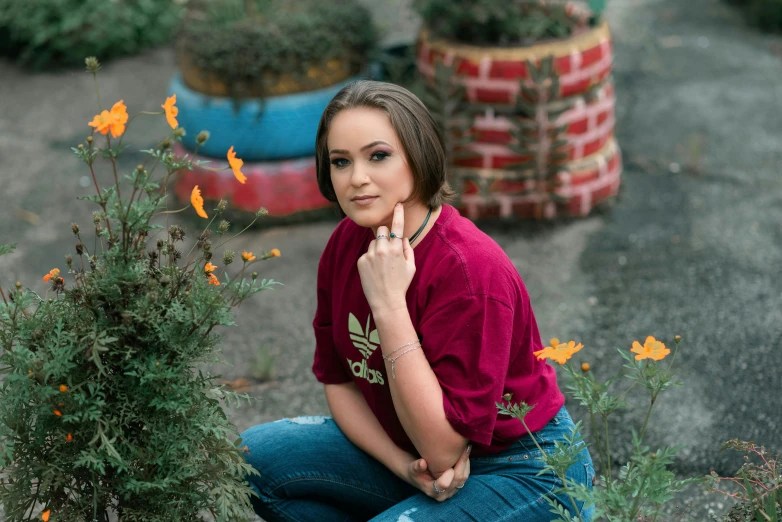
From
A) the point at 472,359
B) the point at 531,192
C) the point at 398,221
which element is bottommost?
the point at 531,192

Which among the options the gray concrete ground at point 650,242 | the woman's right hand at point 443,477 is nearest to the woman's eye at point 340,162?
the woman's right hand at point 443,477

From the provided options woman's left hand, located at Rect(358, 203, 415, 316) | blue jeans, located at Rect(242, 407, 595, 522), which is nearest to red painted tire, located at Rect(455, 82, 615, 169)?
blue jeans, located at Rect(242, 407, 595, 522)

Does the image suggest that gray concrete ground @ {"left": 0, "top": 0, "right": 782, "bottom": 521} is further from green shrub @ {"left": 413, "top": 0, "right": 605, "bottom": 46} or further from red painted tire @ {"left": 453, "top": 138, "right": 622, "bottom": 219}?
green shrub @ {"left": 413, "top": 0, "right": 605, "bottom": 46}

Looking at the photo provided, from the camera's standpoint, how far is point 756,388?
299 centimetres

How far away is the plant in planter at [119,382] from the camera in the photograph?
1.55 m

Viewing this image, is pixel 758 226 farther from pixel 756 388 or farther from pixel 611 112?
pixel 756 388

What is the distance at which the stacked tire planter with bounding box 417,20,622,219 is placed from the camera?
13.1ft

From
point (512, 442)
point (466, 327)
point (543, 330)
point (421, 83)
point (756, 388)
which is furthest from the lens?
point (421, 83)

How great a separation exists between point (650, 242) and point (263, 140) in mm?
1889

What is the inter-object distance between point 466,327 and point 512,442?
32cm

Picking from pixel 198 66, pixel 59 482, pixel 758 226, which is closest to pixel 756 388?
pixel 758 226

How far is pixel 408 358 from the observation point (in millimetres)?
1713

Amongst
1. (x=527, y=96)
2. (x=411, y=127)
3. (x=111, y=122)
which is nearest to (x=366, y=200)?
(x=411, y=127)

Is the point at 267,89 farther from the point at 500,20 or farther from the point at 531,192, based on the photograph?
the point at 531,192
